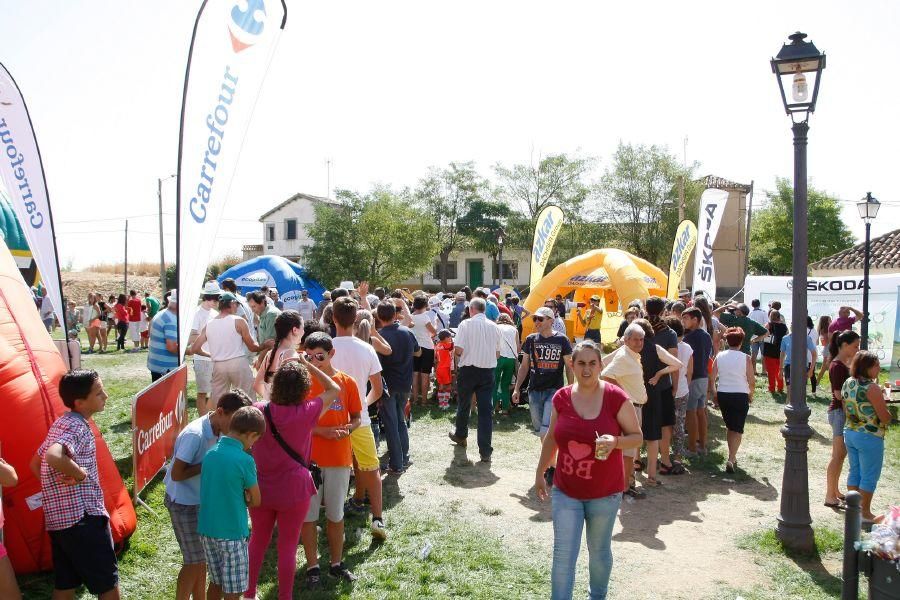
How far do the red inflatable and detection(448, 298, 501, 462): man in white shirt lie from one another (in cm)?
385

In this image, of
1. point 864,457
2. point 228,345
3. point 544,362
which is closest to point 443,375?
point 544,362

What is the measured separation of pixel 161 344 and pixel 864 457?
24.7ft

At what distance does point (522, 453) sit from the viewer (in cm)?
802

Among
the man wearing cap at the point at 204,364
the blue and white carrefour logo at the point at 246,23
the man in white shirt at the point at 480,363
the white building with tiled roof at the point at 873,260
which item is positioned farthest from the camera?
the white building with tiled roof at the point at 873,260

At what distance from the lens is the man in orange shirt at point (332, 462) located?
4.42m

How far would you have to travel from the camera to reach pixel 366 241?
40938 millimetres

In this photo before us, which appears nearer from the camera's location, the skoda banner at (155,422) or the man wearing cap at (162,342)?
the skoda banner at (155,422)

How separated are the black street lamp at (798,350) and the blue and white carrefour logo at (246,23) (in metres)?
4.29

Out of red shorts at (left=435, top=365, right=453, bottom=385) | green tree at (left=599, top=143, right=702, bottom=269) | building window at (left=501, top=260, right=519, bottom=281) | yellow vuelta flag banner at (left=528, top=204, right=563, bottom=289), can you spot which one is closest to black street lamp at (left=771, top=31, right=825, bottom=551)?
red shorts at (left=435, top=365, right=453, bottom=385)

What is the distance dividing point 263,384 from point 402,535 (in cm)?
169

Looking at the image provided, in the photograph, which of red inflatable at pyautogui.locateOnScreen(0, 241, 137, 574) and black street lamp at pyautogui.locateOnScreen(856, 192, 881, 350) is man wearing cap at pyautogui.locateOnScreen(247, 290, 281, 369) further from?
black street lamp at pyautogui.locateOnScreen(856, 192, 881, 350)

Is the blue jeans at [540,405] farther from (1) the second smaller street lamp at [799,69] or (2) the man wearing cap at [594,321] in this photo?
(2) the man wearing cap at [594,321]

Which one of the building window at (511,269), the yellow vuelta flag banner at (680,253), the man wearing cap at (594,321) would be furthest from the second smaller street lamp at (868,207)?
the building window at (511,269)

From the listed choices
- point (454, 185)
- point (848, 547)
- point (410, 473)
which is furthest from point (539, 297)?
point (454, 185)
